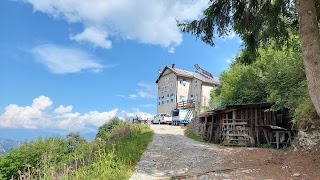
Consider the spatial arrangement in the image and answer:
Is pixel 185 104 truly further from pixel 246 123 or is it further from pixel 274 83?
pixel 246 123

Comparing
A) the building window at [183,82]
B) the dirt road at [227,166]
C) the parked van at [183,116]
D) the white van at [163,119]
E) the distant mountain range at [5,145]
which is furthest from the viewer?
the building window at [183,82]

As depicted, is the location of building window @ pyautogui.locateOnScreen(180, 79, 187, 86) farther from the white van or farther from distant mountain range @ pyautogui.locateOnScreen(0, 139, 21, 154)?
distant mountain range @ pyautogui.locateOnScreen(0, 139, 21, 154)

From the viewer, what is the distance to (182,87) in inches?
1976

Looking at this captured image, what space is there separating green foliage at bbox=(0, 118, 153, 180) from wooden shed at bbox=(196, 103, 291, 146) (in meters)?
5.05

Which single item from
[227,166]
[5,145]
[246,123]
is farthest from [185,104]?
[227,166]

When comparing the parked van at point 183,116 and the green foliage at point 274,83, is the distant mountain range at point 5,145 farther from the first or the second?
the parked van at point 183,116

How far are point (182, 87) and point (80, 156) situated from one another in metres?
43.0

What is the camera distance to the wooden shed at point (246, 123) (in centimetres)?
1759

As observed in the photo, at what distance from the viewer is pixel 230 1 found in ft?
34.1

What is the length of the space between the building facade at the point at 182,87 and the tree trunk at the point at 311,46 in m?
37.2

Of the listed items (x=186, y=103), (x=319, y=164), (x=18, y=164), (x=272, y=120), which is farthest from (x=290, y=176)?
(x=186, y=103)

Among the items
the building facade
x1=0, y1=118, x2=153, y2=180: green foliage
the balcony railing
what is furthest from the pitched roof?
x1=0, y1=118, x2=153, y2=180: green foliage

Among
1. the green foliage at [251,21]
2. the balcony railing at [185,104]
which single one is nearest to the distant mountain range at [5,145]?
the green foliage at [251,21]

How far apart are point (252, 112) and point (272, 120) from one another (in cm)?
138
